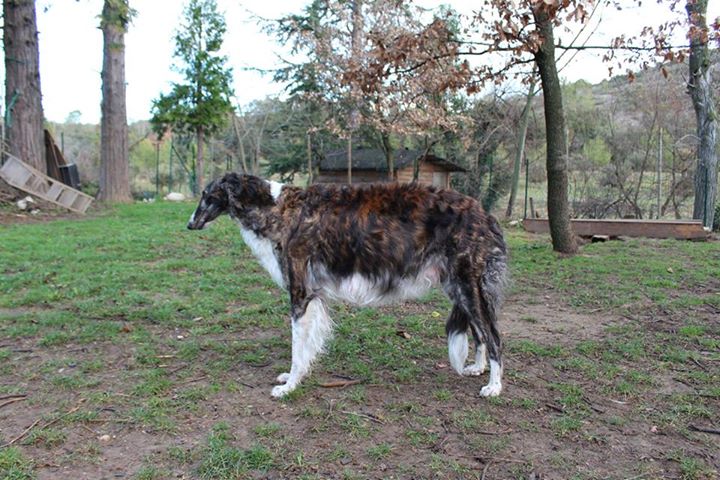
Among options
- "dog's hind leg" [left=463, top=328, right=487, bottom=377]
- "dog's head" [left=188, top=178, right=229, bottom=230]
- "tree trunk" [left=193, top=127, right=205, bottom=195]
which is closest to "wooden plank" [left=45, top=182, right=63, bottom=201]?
"tree trunk" [left=193, top=127, right=205, bottom=195]

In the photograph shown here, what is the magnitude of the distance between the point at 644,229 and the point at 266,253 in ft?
32.4

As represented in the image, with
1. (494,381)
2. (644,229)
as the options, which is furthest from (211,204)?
(644,229)

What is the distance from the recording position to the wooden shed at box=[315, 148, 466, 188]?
22328mm

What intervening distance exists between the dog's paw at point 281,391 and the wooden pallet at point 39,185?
12.1 metres

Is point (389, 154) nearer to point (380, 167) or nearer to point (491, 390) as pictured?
point (380, 167)

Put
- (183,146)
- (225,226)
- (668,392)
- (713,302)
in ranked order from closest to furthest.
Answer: (668,392), (713,302), (225,226), (183,146)

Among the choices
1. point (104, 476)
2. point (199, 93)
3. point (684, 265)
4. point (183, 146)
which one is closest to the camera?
point (104, 476)

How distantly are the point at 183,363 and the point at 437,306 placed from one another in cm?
285

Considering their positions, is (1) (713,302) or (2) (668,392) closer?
(2) (668,392)

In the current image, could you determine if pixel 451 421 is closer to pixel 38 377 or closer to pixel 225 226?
pixel 38 377

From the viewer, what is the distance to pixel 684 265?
7965 mm

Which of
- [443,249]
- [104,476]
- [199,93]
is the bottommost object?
[104,476]

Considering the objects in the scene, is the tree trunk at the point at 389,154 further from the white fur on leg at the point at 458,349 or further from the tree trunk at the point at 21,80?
the white fur on leg at the point at 458,349

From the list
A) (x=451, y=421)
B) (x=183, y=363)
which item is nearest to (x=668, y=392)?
(x=451, y=421)
